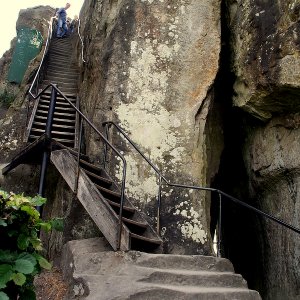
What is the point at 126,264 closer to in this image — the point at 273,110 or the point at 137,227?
the point at 137,227

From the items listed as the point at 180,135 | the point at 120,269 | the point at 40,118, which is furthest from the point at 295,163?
the point at 40,118

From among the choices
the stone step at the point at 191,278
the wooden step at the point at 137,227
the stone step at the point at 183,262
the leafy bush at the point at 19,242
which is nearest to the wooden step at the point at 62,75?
the wooden step at the point at 137,227

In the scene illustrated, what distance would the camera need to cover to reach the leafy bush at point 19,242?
2518mm

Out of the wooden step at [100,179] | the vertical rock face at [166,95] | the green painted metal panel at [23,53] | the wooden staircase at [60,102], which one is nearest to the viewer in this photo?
the wooden step at [100,179]

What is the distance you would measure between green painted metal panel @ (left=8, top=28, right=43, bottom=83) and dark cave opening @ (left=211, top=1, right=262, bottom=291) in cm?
952

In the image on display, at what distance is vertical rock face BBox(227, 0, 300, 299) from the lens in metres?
7.26

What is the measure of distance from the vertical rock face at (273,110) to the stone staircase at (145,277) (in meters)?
3.00

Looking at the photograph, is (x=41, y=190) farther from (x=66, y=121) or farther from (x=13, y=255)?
(x=13, y=255)

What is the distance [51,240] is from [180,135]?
3.26 metres

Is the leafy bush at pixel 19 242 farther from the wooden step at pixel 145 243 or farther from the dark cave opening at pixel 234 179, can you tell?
the dark cave opening at pixel 234 179

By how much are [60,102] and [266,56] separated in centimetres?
593

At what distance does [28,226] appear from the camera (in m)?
2.74

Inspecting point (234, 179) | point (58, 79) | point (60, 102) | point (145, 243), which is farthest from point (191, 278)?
point (58, 79)

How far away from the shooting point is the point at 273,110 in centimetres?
813
